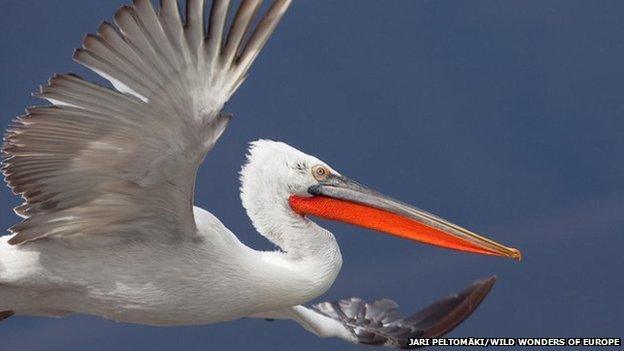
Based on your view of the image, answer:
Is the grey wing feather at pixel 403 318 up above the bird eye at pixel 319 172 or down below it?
below

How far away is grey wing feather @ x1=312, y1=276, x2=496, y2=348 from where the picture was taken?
8.33m

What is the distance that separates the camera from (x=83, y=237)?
240 inches

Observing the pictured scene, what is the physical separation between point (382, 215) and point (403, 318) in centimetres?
215

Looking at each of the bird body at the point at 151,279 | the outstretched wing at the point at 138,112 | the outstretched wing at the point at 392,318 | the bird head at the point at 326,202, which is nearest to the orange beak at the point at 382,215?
the bird head at the point at 326,202

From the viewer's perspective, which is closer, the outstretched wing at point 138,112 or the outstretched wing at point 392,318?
the outstretched wing at point 138,112

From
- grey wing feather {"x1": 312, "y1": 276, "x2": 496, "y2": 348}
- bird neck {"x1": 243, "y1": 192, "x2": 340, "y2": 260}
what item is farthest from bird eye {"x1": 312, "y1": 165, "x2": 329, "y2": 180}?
grey wing feather {"x1": 312, "y1": 276, "x2": 496, "y2": 348}

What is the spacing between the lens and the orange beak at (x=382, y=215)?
21.8ft

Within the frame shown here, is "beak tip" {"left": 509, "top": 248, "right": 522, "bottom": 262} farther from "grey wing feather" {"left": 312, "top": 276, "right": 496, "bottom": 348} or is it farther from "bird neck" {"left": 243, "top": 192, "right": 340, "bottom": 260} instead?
"grey wing feather" {"left": 312, "top": 276, "right": 496, "bottom": 348}

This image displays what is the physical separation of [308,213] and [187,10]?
5.86ft

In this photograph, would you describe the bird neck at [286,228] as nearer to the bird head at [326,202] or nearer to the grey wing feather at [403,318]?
the bird head at [326,202]

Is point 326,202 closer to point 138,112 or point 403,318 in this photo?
point 138,112

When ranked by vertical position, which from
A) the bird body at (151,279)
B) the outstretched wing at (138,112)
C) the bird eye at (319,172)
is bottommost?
the bird body at (151,279)

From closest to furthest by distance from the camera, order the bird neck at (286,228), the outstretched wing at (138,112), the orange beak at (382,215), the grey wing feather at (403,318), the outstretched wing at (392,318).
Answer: the outstretched wing at (138,112)
the bird neck at (286,228)
the orange beak at (382,215)
the outstretched wing at (392,318)
the grey wing feather at (403,318)

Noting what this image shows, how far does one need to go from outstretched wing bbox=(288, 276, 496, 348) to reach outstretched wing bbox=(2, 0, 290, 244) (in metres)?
2.71
